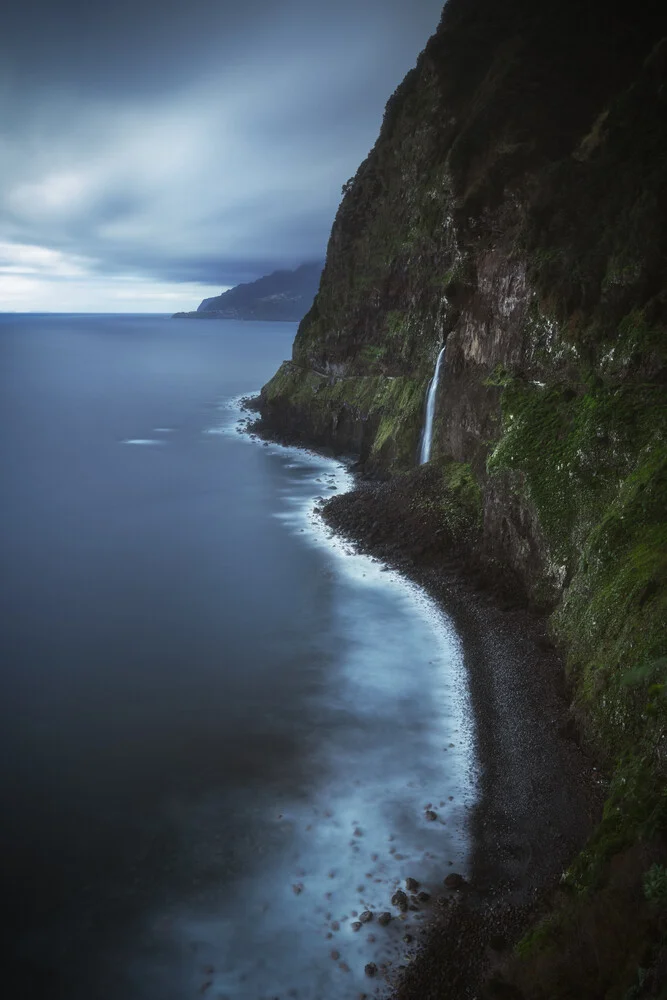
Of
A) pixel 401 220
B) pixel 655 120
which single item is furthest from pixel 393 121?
pixel 655 120

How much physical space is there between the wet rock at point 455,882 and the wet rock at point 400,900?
92 centimetres

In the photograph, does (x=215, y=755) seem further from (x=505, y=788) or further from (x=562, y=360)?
(x=562, y=360)

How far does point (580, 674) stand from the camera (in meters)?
18.2

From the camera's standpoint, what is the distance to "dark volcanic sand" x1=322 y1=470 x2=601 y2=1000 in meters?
12.0

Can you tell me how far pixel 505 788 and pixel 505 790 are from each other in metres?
0.07

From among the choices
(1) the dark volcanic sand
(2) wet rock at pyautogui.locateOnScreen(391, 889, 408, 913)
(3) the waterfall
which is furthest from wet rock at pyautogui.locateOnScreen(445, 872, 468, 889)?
(3) the waterfall

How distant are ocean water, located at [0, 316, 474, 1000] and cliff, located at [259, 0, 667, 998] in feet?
12.7

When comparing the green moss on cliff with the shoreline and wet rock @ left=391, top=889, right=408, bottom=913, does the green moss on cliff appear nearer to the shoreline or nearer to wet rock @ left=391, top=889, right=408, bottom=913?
the shoreline

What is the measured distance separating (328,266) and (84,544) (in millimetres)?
32403

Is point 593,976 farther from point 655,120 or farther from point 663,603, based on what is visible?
point 655,120

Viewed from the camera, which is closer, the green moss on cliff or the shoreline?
the shoreline

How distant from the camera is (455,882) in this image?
13.5m

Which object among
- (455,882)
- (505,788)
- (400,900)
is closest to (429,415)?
(505,788)

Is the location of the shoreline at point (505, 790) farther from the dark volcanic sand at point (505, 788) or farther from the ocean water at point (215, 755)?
the ocean water at point (215, 755)
